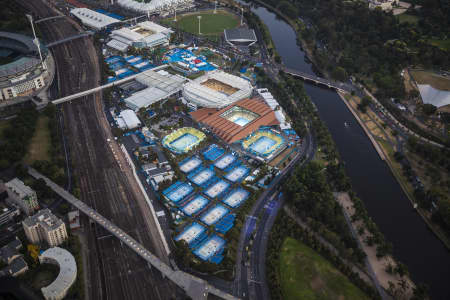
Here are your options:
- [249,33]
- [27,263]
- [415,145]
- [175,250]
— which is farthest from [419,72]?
[27,263]

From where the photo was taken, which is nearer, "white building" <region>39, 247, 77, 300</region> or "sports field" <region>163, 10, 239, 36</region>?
"white building" <region>39, 247, 77, 300</region>

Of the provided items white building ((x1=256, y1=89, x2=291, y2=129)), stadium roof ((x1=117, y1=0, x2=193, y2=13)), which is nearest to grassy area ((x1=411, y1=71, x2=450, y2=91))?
white building ((x1=256, y1=89, x2=291, y2=129))

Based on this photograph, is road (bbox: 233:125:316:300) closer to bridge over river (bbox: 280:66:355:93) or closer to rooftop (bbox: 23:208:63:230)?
rooftop (bbox: 23:208:63:230)

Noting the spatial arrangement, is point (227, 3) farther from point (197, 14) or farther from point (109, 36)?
point (109, 36)

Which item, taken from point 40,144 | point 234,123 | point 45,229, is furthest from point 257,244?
point 40,144

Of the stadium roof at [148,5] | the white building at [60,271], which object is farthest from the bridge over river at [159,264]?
the stadium roof at [148,5]

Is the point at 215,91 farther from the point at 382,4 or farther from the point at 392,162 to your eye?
the point at 382,4
